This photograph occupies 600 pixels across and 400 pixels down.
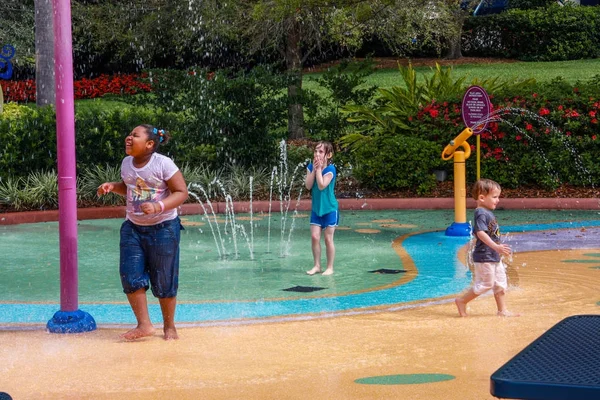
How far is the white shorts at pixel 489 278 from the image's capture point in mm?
8133

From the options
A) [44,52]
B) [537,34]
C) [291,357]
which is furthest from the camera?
[537,34]

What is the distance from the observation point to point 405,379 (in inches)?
246

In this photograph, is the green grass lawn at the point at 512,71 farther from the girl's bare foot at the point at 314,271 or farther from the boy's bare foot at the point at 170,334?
the boy's bare foot at the point at 170,334

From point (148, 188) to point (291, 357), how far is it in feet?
5.33

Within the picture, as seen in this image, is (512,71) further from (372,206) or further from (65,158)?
(65,158)

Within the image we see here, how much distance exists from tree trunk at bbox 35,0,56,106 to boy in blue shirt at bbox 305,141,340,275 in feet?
36.3

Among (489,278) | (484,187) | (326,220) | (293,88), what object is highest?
(293,88)

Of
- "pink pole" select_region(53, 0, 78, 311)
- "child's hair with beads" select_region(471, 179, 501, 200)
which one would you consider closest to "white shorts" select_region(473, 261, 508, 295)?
"child's hair with beads" select_region(471, 179, 501, 200)


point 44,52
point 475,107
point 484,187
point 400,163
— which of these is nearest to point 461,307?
point 484,187

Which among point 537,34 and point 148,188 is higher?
point 537,34

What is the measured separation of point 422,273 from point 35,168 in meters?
8.39

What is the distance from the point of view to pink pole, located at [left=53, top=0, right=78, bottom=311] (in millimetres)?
7828

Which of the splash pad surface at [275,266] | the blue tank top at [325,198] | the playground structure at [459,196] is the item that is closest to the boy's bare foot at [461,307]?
Answer: the splash pad surface at [275,266]

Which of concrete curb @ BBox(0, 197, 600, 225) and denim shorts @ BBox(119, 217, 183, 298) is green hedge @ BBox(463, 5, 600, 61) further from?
denim shorts @ BBox(119, 217, 183, 298)
